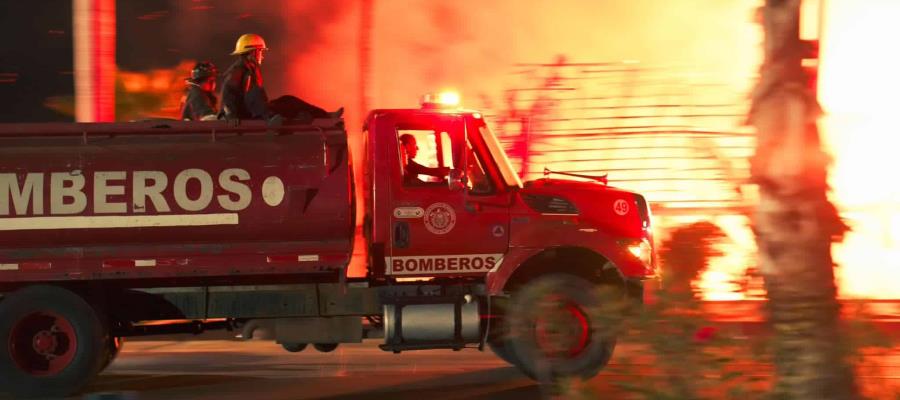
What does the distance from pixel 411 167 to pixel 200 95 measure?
1976 mm

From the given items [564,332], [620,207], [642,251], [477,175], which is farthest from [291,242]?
[642,251]

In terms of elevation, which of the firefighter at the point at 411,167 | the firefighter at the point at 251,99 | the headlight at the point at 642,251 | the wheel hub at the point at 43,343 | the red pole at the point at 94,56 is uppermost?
the red pole at the point at 94,56

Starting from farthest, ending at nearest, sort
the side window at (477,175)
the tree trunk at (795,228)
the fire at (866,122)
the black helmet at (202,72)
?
the fire at (866,122), the black helmet at (202,72), the side window at (477,175), the tree trunk at (795,228)

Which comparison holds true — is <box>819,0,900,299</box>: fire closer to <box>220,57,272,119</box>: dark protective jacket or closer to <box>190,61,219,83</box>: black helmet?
<box>220,57,272,119</box>: dark protective jacket

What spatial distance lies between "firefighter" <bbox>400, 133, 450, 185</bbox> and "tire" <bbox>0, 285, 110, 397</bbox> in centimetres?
248

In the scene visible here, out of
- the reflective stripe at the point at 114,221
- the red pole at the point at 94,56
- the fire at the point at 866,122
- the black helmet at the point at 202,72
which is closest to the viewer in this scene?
the reflective stripe at the point at 114,221

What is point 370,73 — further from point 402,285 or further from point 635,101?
point 402,285

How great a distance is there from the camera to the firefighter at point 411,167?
9.98m

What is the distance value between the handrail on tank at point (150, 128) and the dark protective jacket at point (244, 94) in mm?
321

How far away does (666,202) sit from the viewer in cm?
1456

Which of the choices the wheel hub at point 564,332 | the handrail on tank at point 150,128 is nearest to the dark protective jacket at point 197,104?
the handrail on tank at point 150,128

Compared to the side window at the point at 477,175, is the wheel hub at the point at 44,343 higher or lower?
lower

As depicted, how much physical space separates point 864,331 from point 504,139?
881cm

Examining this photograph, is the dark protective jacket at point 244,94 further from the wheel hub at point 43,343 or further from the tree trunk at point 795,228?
the tree trunk at point 795,228
